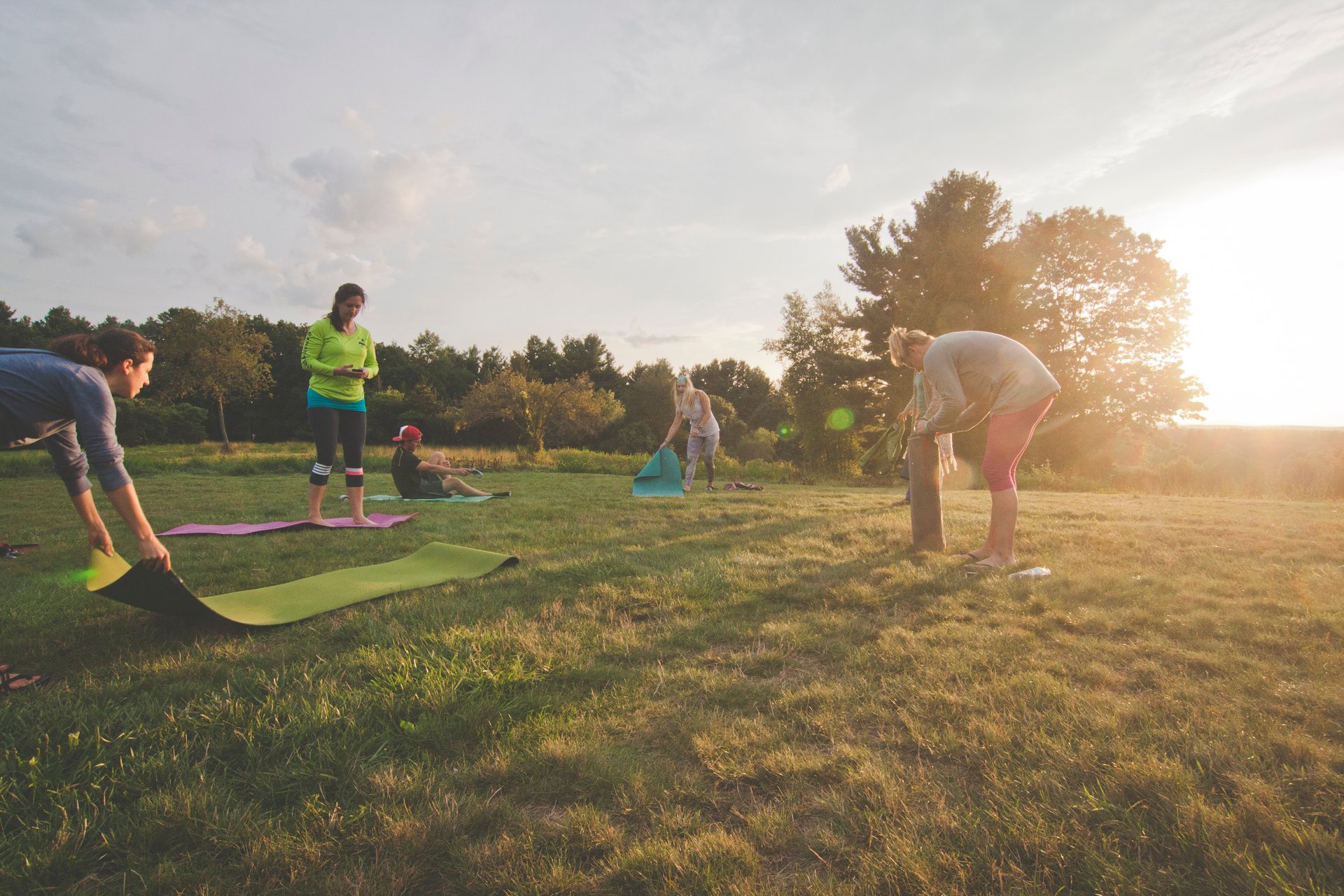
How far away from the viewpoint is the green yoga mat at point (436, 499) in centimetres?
889

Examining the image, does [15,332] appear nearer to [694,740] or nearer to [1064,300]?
[694,740]

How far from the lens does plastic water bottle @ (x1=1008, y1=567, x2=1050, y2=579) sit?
3.81 meters

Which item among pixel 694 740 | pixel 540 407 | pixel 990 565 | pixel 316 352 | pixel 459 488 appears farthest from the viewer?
pixel 540 407

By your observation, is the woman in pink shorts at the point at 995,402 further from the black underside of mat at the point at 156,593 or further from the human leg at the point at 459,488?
the human leg at the point at 459,488

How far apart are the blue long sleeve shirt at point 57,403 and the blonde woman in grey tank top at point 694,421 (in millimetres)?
7890

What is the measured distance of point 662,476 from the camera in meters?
10.2

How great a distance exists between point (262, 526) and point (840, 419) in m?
22.0

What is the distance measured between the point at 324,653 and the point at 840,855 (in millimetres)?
2279

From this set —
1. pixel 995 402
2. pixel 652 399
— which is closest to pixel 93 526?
pixel 995 402

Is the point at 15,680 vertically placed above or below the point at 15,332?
below

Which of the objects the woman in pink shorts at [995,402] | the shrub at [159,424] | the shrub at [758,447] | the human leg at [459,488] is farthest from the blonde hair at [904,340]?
Answer: the shrub at [159,424]

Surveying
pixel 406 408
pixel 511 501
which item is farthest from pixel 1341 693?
pixel 406 408

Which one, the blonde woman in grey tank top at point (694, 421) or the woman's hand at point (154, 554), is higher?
the blonde woman in grey tank top at point (694, 421)

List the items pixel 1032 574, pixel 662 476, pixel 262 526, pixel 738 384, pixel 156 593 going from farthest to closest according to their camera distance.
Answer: pixel 738 384
pixel 662 476
pixel 262 526
pixel 1032 574
pixel 156 593
